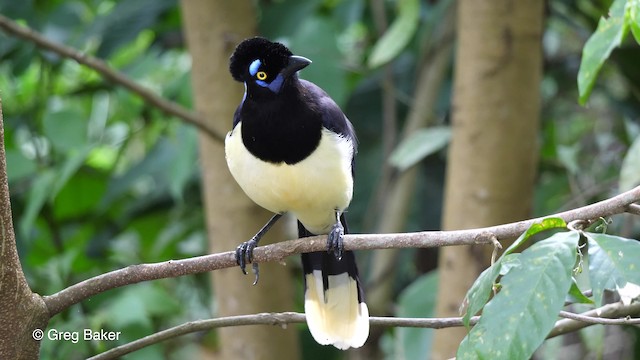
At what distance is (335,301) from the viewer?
2.36m

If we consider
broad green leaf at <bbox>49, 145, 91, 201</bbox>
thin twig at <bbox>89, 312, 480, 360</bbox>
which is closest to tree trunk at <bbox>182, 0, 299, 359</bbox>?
broad green leaf at <bbox>49, 145, 91, 201</bbox>

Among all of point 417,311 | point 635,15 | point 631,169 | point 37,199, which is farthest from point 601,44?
point 37,199

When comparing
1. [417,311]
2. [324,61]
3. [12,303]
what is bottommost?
[417,311]

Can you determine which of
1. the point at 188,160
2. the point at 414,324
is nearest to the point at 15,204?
the point at 188,160

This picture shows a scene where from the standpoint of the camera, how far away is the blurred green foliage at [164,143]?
295 centimetres

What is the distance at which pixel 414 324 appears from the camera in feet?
5.45

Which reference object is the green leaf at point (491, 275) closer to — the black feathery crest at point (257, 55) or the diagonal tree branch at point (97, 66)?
the black feathery crest at point (257, 55)

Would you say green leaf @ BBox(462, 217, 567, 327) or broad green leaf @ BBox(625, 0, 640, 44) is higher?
broad green leaf @ BBox(625, 0, 640, 44)

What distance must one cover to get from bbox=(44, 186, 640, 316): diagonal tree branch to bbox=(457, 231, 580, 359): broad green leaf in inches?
5.2

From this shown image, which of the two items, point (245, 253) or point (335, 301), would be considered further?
point (335, 301)

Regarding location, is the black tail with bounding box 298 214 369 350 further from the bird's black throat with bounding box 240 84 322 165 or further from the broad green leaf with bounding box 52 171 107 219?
the broad green leaf with bounding box 52 171 107 219

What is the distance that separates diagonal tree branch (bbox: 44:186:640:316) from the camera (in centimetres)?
141

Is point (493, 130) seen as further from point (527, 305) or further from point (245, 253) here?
point (527, 305)

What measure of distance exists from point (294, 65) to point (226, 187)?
0.83 meters
